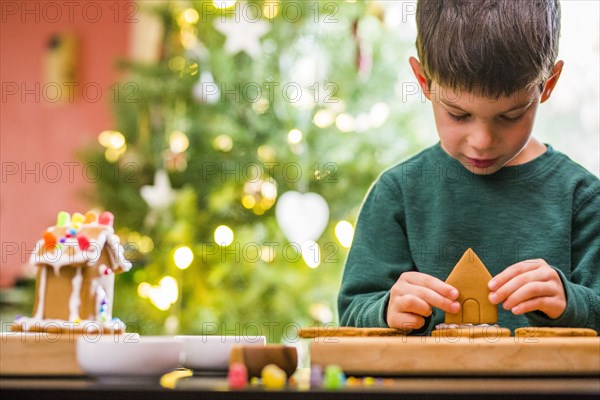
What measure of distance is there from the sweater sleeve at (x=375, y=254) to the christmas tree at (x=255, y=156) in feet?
4.56

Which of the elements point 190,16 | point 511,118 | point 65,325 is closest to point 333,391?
point 65,325

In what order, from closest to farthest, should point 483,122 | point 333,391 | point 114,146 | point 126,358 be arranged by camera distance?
point 333,391 < point 126,358 < point 483,122 < point 114,146

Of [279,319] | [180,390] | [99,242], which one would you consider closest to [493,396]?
[180,390]

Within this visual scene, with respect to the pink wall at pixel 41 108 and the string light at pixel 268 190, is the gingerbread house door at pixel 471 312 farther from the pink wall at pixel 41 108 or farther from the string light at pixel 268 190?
the pink wall at pixel 41 108

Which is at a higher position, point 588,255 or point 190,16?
point 190,16

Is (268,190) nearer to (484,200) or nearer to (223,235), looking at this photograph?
(223,235)

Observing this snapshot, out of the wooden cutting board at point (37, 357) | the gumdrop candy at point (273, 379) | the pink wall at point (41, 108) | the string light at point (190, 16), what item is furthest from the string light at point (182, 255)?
the gumdrop candy at point (273, 379)

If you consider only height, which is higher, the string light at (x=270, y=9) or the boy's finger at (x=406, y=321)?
the string light at (x=270, y=9)

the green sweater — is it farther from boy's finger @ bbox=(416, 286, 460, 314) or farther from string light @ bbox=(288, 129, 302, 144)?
string light @ bbox=(288, 129, 302, 144)

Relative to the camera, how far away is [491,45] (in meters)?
1.10

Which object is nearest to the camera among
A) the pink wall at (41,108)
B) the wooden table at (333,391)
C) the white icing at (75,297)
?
the wooden table at (333,391)

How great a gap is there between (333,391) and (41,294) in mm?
558

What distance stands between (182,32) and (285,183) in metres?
0.72

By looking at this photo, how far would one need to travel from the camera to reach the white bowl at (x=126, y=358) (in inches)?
31.3
